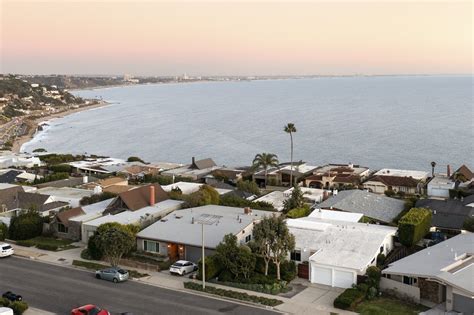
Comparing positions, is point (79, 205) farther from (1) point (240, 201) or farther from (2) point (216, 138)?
(2) point (216, 138)

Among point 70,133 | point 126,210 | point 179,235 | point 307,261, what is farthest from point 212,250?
point 70,133

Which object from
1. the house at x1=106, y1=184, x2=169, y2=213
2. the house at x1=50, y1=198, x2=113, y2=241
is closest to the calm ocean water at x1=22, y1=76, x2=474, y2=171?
the house at x1=106, y1=184, x2=169, y2=213

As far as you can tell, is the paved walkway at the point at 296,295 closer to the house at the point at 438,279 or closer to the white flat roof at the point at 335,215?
the house at the point at 438,279

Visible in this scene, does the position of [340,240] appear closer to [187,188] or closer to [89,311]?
[89,311]

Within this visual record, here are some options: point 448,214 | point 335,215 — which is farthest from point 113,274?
point 448,214

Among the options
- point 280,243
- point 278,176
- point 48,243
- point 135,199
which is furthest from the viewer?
point 278,176
